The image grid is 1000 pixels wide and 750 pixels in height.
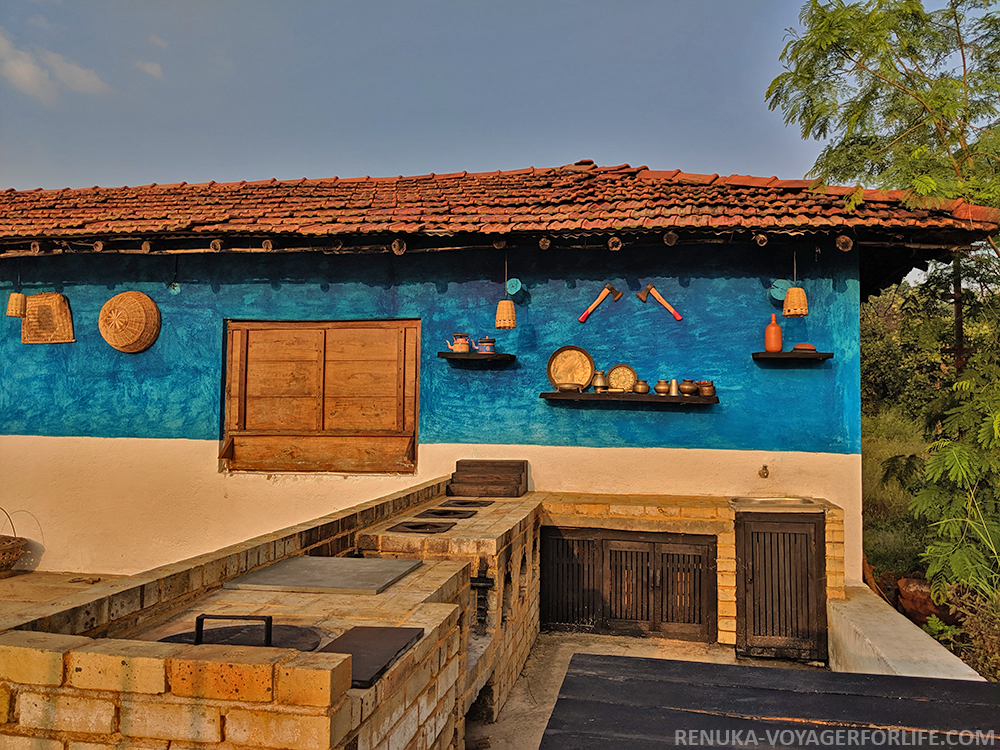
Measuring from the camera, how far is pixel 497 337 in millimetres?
7230

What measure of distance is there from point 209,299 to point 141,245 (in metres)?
0.95

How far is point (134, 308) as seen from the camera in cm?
772

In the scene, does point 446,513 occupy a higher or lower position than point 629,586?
higher

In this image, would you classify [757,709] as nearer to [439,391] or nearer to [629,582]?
[629,582]

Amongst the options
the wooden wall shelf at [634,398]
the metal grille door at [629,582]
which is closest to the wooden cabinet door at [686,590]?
the metal grille door at [629,582]

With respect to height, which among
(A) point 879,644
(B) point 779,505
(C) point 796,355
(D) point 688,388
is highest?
(C) point 796,355

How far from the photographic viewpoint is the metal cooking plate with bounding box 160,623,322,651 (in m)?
2.44

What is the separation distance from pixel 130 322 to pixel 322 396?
2.50 metres

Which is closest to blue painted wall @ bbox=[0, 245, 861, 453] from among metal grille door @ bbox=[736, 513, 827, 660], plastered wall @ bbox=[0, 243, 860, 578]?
plastered wall @ bbox=[0, 243, 860, 578]

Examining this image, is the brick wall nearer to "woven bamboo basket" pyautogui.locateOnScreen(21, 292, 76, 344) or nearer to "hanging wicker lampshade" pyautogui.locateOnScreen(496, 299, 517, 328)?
"hanging wicker lampshade" pyautogui.locateOnScreen(496, 299, 517, 328)

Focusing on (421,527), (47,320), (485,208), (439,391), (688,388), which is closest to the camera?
(421,527)

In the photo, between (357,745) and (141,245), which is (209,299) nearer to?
(141,245)

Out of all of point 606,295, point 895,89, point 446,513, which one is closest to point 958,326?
point 895,89

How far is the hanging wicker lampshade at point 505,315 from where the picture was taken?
22.4 ft
